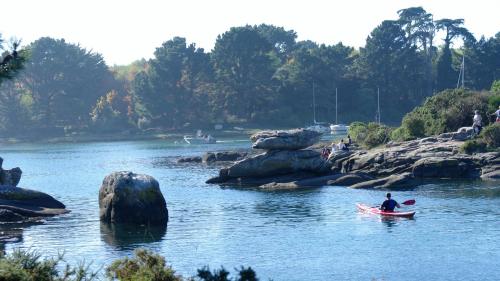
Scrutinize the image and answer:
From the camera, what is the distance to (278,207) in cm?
5250

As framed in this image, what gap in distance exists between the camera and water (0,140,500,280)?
34625 mm

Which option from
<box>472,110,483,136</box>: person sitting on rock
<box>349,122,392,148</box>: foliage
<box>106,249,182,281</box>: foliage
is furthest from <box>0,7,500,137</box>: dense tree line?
<box>106,249,182,281</box>: foliage

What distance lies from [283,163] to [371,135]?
61.7 feet

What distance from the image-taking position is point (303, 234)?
42469 millimetres

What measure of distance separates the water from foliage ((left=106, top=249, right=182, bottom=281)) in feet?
24.9

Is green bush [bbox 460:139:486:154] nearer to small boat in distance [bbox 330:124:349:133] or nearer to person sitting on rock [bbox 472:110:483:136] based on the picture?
person sitting on rock [bbox 472:110:483:136]

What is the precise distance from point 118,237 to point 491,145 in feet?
116

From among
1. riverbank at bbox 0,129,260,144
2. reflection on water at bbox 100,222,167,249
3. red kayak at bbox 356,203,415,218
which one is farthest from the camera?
riverbank at bbox 0,129,260,144

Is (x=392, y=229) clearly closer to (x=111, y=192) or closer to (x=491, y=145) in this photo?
(x=111, y=192)

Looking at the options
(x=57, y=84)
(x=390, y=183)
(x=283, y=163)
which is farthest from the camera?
(x=57, y=84)

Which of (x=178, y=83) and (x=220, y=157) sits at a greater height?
(x=178, y=83)

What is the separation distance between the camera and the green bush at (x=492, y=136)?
67.2 meters

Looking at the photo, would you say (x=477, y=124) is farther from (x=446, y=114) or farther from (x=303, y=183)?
(x=303, y=183)

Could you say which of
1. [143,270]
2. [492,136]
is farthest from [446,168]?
[143,270]
